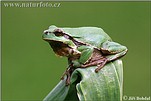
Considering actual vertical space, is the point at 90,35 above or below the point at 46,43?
above

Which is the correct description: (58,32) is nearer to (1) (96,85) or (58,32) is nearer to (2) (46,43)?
(1) (96,85)

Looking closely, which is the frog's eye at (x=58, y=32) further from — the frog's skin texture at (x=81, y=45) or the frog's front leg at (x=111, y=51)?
the frog's front leg at (x=111, y=51)

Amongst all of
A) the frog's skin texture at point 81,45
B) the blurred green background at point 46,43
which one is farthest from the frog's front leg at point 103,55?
the blurred green background at point 46,43

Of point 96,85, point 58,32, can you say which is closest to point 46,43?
point 58,32

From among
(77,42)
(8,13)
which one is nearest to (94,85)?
(77,42)

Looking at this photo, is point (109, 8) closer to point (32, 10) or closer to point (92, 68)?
point (32, 10)

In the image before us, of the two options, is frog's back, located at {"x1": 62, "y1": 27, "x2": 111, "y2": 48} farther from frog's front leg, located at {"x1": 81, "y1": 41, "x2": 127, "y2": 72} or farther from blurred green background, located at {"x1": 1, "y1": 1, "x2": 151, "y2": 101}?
blurred green background, located at {"x1": 1, "y1": 1, "x2": 151, "y2": 101}
